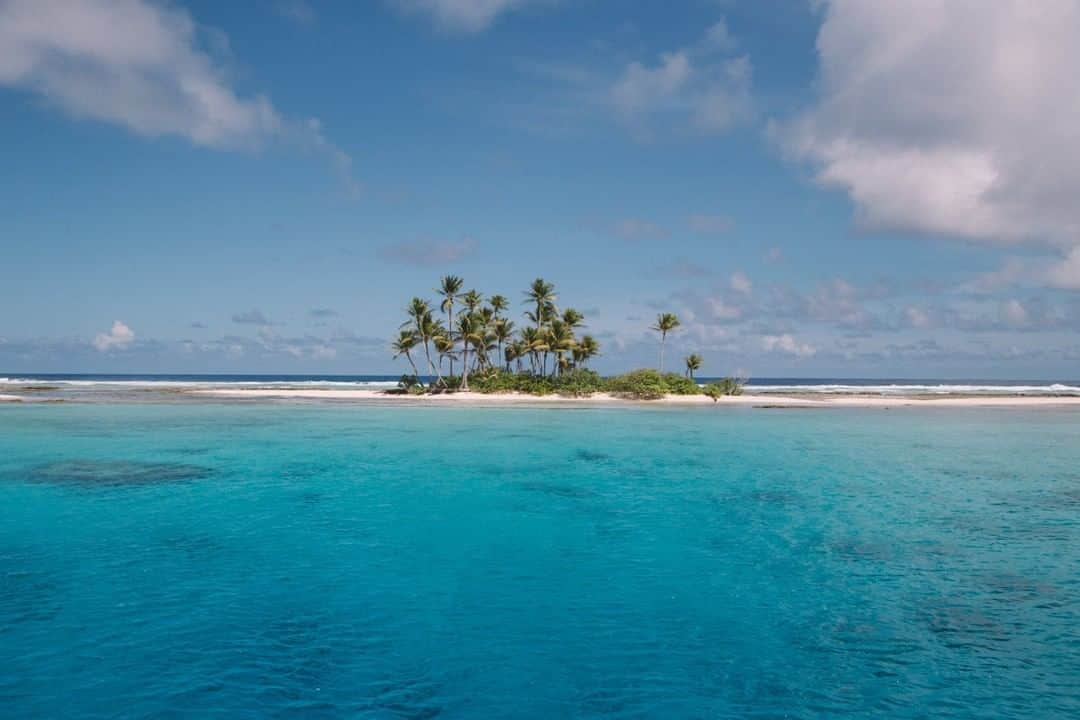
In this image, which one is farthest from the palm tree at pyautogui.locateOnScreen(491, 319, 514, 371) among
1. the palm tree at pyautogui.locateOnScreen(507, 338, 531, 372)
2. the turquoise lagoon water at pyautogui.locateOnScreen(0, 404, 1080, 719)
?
the turquoise lagoon water at pyautogui.locateOnScreen(0, 404, 1080, 719)

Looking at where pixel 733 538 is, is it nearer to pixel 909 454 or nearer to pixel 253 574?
pixel 253 574

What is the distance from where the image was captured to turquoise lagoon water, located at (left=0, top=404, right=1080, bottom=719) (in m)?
9.27

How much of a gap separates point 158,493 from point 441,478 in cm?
970

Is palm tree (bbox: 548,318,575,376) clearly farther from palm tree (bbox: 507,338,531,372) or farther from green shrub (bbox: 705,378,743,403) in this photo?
green shrub (bbox: 705,378,743,403)

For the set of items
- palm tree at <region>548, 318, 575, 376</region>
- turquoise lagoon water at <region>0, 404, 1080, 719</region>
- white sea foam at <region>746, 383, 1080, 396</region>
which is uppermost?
palm tree at <region>548, 318, 575, 376</region>

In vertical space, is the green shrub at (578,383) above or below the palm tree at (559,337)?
below

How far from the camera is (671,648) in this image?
10.8 metres

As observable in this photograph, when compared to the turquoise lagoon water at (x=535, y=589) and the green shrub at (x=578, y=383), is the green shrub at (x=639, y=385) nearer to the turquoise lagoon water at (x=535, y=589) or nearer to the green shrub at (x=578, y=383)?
the green shrub at (x=578, y=383)

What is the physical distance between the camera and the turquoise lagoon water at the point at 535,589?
9266mm

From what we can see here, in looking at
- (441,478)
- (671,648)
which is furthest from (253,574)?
(441,478)

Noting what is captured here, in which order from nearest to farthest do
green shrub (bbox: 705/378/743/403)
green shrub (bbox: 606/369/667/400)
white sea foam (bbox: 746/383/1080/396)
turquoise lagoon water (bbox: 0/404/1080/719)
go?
turquoise lagoon water (bbox: 0/404/1080/719), green shrub (bbox: 606/369/667/400), green shrub (bbox: 705/378/743/403), white sea foam (bbox: 746/383/1080/396)

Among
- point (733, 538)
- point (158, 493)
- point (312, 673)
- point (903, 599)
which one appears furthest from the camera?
point (158, 493)

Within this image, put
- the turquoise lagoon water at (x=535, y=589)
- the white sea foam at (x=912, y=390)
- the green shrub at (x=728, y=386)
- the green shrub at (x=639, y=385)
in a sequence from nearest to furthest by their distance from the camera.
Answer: the turquoise lagoon water at (x=535, y=589)
the green shrub at (x=639, y=385)
the green shrub at (x=728, y=386)
the white sea foam at (x=912, y=390)

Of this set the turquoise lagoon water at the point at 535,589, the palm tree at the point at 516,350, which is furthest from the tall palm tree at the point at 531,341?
the turquoise lagoon water at the point at 535,589
